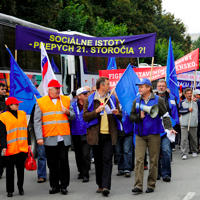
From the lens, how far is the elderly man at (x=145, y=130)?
6.99m

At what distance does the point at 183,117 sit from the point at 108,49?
3.30 m

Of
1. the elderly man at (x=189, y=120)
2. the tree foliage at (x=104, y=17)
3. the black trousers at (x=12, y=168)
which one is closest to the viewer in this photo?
the black trousers at (x=12, y=168)

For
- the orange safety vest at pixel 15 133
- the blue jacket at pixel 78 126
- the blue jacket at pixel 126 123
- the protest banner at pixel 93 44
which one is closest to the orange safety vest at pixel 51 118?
the orange safety vest at pixel 15 133

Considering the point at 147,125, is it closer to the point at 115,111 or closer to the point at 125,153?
the point at 115,111

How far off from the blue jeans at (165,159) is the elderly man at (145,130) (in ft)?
→ 3.55

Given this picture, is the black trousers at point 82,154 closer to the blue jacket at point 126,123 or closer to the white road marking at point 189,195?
the blue jacket at point 126,123

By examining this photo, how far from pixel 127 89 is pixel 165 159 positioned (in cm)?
156

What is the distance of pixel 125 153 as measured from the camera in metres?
8.93

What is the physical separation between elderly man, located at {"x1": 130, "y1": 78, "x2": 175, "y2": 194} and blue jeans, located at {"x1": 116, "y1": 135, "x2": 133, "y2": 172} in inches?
65.4

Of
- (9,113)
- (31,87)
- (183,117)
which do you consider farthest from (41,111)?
(183,117)

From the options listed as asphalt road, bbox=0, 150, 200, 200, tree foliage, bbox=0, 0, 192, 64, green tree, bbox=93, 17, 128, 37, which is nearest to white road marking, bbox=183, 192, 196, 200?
asphalt road, bbox=0, 150, 200, 200

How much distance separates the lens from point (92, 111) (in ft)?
23.2

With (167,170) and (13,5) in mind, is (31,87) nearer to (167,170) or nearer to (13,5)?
(167,170)

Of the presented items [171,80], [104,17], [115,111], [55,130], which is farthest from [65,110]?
[104,17]
